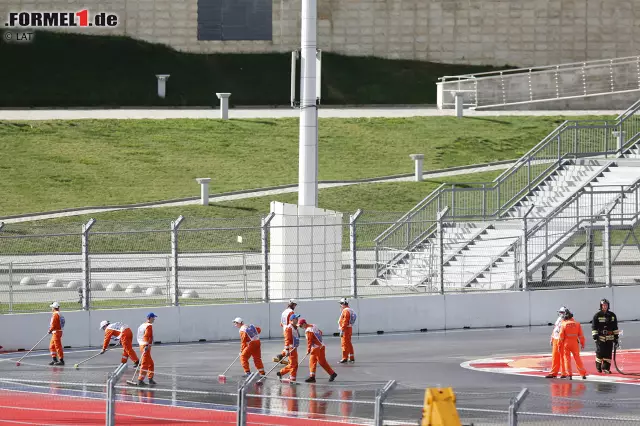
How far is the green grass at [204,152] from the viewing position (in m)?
44.5

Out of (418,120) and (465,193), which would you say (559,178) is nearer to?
(465,193)

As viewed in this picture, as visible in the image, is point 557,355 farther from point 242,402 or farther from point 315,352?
point 242,402

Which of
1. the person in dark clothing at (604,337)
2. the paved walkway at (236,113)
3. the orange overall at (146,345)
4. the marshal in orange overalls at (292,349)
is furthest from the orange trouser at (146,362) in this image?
the paved walkway at (236,113)

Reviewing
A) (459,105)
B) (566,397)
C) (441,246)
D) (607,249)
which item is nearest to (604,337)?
(566,397)

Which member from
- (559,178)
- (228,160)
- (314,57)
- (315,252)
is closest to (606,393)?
(315,252)

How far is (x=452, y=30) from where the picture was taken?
2366 inches

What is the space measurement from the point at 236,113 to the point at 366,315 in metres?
26.0

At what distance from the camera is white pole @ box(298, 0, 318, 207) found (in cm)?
2995

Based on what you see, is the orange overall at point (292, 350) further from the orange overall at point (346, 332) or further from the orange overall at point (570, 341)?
the orange overall at point (570, 341)

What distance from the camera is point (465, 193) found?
3872cm

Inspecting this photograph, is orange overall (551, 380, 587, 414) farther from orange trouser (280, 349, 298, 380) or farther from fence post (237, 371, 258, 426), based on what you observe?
Answer: fence post (237, 371, 258, 426)

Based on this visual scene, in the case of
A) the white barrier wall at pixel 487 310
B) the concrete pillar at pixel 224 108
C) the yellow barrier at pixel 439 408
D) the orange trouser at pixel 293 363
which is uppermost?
the concrete pillar at pixel 224 108

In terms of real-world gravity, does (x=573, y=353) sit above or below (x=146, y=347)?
below

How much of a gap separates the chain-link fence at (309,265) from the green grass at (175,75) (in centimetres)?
2088
